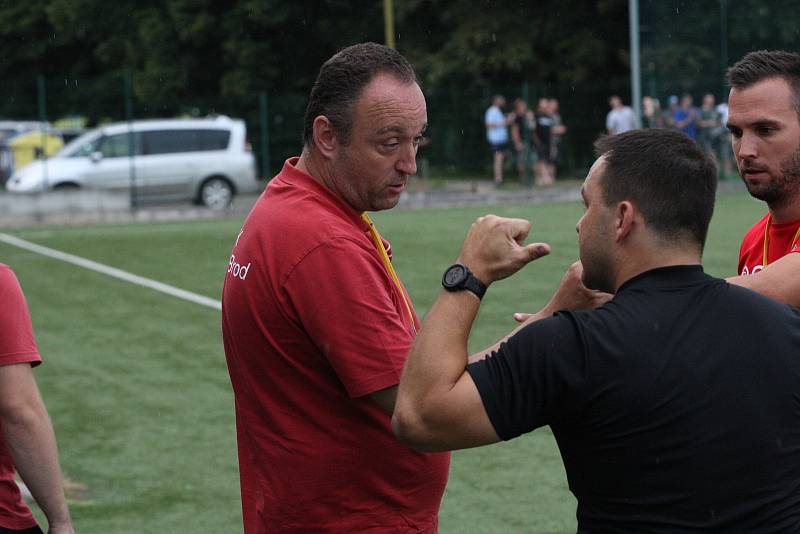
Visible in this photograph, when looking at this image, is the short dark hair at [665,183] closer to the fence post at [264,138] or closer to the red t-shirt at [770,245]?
the red t-shirt at [770,245]

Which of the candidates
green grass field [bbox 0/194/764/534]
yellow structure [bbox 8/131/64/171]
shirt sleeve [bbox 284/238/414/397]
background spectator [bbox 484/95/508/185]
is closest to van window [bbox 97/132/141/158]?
yellow structure [bbox 8/131/64/171]

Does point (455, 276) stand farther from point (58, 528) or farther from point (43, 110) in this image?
point (43, 110)

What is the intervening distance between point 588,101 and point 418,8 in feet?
35.3

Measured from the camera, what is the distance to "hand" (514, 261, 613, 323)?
3.06m

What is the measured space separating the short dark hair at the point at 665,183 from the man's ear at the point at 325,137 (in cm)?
83

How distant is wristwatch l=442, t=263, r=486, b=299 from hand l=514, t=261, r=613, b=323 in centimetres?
37

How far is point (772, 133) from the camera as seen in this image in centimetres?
399

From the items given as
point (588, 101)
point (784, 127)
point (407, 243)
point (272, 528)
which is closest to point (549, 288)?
point (407, 243)

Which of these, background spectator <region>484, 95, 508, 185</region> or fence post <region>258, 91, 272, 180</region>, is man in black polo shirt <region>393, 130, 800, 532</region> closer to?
fence post <region>258, 91, 272, 180</region>

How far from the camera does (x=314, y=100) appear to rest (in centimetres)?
333

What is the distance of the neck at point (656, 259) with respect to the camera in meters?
2.70

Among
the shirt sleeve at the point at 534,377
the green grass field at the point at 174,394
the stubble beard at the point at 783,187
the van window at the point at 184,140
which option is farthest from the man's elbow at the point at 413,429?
the van window at the point at 184,140

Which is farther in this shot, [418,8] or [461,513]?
[418,8]

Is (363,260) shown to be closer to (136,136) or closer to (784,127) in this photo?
(784,127)
